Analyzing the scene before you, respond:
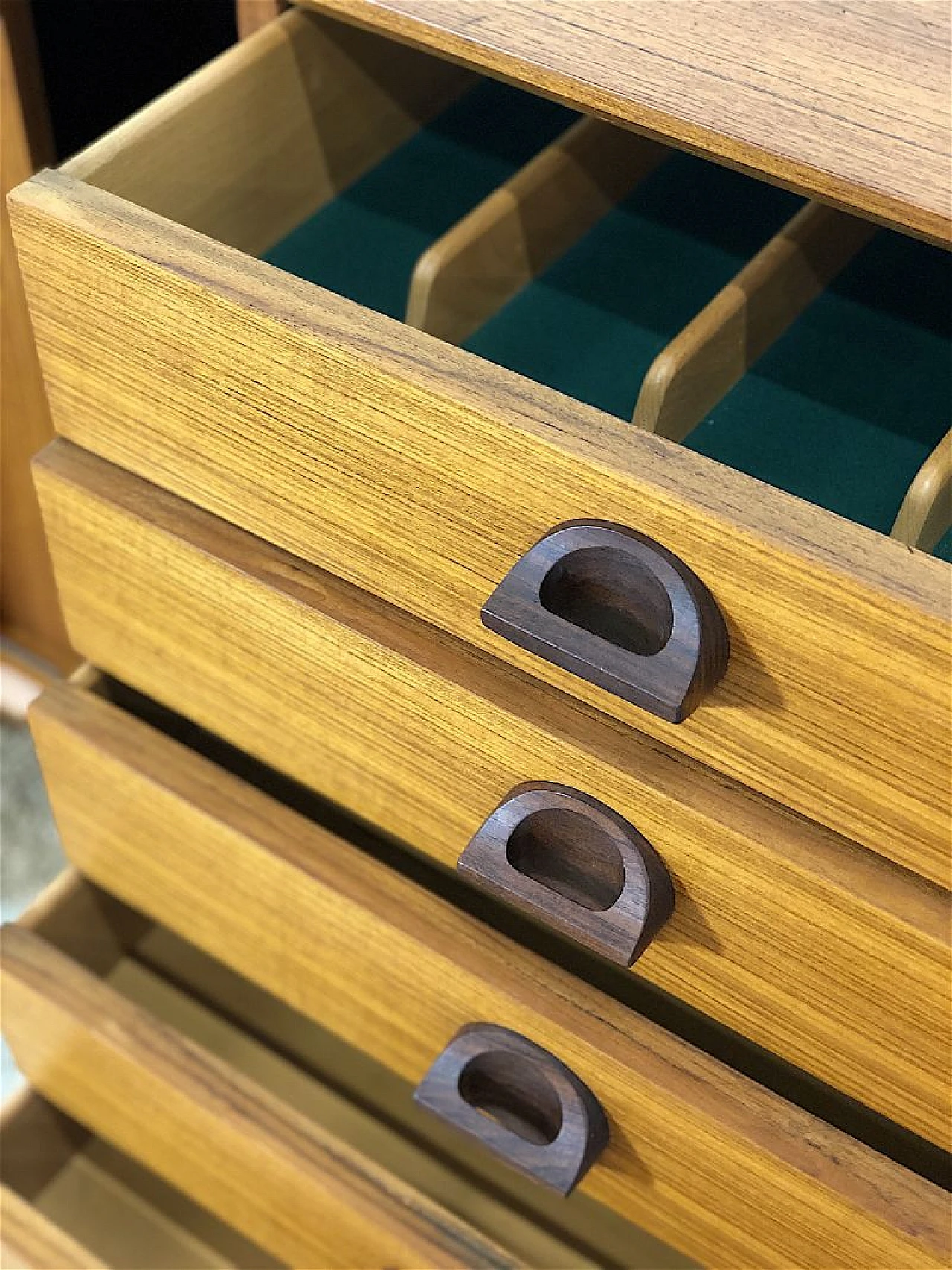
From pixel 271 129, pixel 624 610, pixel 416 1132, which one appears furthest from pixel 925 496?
pixel 416 1132

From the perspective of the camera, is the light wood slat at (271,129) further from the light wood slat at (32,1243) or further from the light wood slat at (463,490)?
the light wood slat at (32,1243)

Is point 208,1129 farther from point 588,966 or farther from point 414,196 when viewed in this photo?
point 414,196

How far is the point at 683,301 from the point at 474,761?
0.69ft

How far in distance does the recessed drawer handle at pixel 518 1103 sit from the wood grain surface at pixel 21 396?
38 cm

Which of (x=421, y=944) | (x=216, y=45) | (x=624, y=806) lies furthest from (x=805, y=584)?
(x=216, y=45)

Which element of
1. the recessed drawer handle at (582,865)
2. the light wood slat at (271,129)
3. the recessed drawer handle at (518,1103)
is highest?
→ the light wood slat at (271,129)

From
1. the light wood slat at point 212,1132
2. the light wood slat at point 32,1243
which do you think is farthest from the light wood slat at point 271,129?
the light wood slat at point 32,1243

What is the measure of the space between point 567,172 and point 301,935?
0.32m

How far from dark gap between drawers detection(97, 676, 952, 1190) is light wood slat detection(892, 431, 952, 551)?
0.22m

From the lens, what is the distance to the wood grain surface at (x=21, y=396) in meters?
0.63

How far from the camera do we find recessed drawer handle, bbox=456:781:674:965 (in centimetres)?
48

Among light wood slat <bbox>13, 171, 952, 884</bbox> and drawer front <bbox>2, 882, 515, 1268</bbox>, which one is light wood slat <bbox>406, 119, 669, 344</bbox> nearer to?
light wood slat <bbox>13, 171, 952, 884</bbox>

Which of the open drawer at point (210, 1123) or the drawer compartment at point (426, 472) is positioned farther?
the open drawer at point (210, 1123)

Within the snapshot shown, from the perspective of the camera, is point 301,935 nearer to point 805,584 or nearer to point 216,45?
point 805,584
